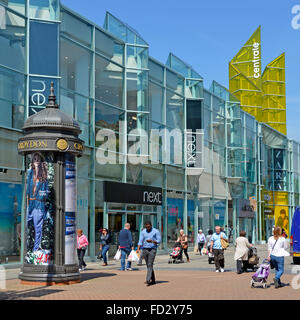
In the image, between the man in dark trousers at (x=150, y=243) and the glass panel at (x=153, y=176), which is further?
the glass panel at (x=153, y=176)

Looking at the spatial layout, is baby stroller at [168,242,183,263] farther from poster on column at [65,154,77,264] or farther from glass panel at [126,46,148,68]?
glass panel at [126,46,148,68]

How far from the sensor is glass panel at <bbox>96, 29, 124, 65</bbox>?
84.6 feet

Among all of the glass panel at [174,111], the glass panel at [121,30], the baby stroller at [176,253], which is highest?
the glass panel at [121,30]

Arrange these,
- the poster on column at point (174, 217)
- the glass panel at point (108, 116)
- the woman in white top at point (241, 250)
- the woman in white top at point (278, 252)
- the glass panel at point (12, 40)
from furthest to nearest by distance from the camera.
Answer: the poster on column at point (174, 217), the glass panel at point (108, 116), the glass panel at point (12, 40), the woman in white top at point (241, 250), the woman in white top at point (278, 252)

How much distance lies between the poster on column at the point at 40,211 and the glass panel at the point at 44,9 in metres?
8.81

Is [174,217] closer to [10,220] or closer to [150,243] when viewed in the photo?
[10,220]

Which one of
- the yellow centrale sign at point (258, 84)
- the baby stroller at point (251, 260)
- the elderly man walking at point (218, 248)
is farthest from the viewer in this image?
the yellow centrale sign at point (258, 84)

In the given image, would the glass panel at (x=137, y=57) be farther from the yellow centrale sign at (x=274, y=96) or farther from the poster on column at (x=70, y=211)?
the yellow centrale sign at (x=274, y=96)

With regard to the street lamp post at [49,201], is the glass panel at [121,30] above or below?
above

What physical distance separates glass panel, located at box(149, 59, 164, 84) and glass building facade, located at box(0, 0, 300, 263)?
0.11 m

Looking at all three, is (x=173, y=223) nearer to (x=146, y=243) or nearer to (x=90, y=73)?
(x=90, y=73)

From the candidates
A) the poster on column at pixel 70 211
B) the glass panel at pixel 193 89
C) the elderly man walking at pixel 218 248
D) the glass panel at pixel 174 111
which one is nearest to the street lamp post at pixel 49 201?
the poster on column at pixel 70 211

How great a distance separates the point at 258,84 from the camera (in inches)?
2206

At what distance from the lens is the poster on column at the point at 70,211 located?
1471 centimetres
